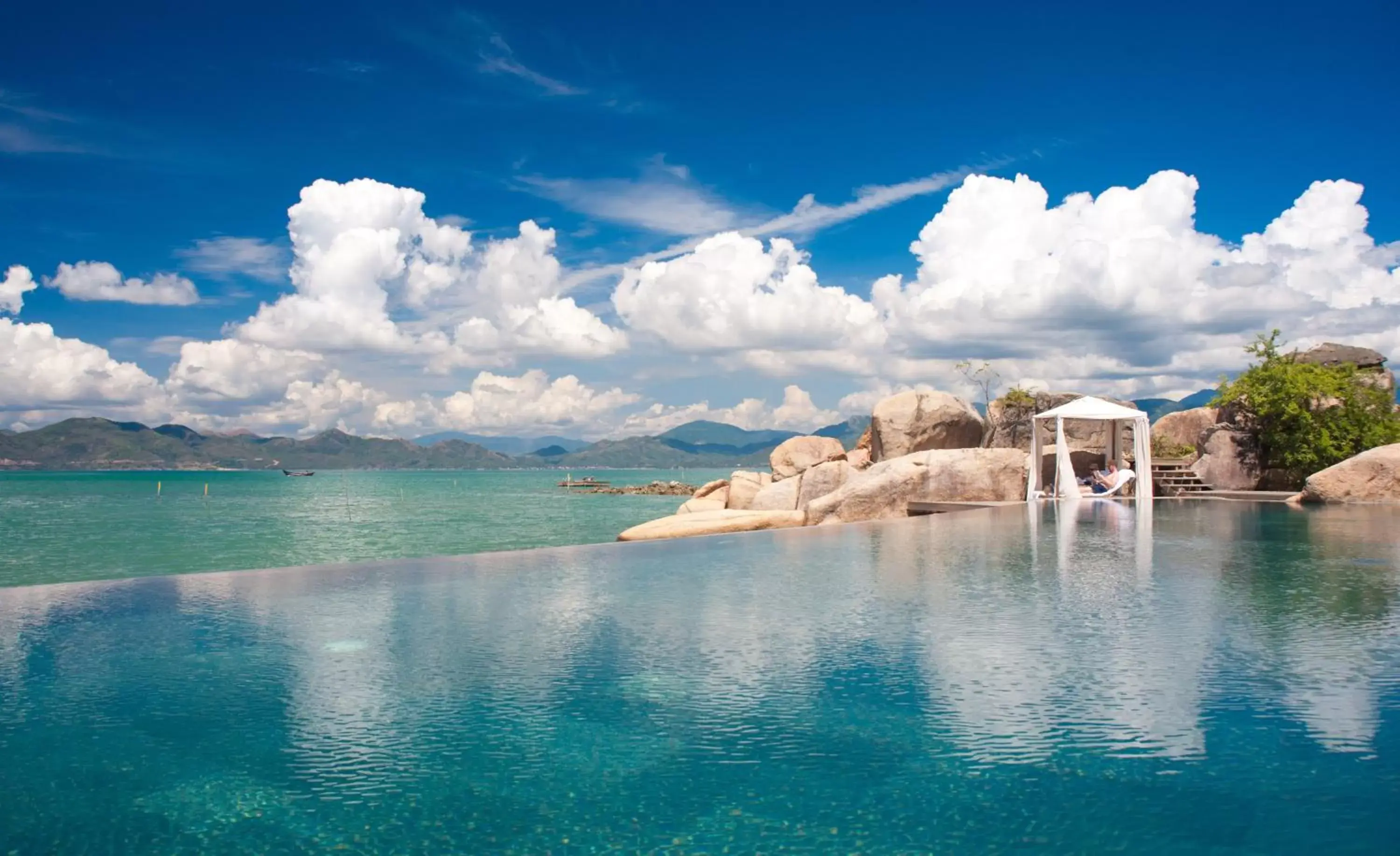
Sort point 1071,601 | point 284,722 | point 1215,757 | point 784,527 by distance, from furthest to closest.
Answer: point 784,527, point 1071,601, point 284,722, point 1215,757

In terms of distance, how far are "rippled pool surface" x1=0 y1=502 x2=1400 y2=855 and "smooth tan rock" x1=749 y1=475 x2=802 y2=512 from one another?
18032mm

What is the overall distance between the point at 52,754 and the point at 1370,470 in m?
29.3

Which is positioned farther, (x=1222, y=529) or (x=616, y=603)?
(x=1222, y=529)

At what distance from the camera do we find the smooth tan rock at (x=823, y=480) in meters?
28.9

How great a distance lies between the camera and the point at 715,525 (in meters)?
22.8

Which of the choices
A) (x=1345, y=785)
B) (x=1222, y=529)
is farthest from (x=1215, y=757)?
(x=1222, y=529)

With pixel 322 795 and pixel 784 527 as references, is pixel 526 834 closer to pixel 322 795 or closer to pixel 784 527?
pixel 322 795

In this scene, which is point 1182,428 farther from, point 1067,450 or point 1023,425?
point 1067,450

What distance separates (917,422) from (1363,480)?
41.1 feet

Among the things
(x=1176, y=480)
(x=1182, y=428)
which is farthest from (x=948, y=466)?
(x=1182, y=428)

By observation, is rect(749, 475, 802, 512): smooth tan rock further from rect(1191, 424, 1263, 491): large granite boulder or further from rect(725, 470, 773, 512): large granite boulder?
rect(1191, 424, 1263, 491): large granite boulder

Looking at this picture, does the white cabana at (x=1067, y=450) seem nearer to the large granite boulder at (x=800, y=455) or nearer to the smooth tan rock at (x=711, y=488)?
the large granite boulder at (x=800, y=455)

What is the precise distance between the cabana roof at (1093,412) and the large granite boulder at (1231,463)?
5.89m

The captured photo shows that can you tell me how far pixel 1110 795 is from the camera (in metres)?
4.77
